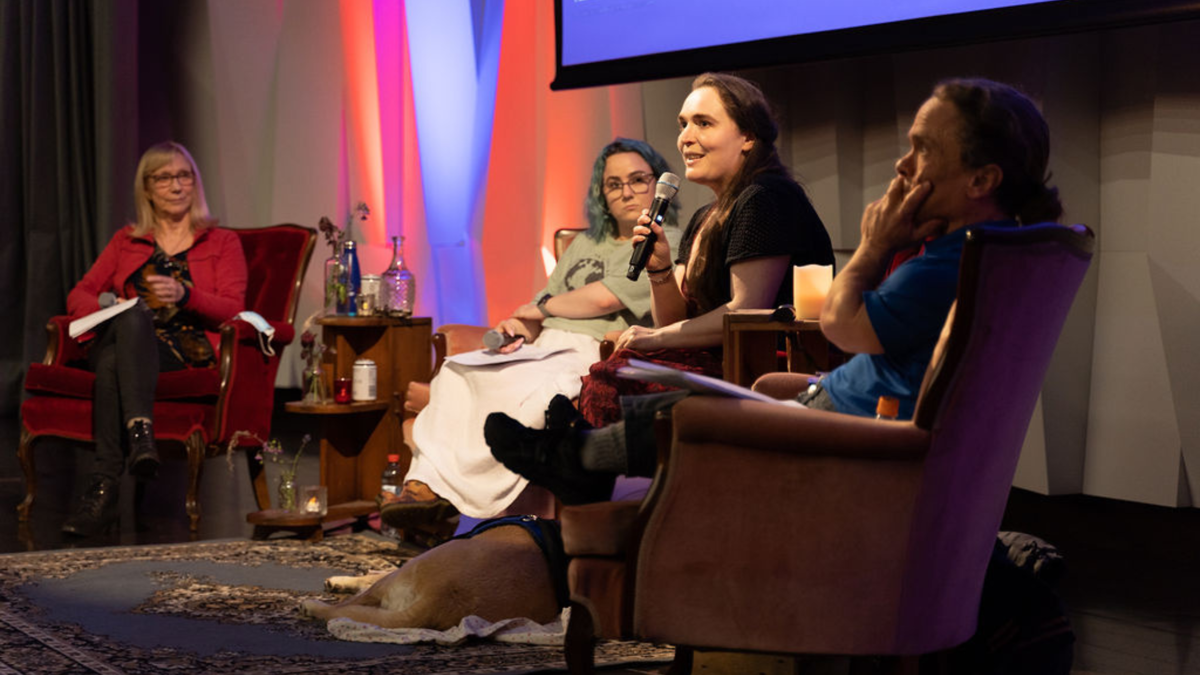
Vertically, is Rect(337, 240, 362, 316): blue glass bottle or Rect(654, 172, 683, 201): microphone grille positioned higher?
Rect(654, 172, 683, 201): microphone grille

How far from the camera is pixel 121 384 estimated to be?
13.4ft

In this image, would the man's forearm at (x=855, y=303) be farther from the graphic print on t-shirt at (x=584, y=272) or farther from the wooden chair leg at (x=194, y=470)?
the wooden chair leg at (x=194, y=470)

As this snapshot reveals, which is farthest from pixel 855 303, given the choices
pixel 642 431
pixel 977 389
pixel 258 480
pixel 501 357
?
pixel 258 480

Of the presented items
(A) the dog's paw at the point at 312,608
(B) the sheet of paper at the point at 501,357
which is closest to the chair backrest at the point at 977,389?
(A) the dog's paw at the point at 312,608

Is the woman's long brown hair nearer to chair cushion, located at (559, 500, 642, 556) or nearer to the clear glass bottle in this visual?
chair cushion, located at (559, 500, 642, 556)

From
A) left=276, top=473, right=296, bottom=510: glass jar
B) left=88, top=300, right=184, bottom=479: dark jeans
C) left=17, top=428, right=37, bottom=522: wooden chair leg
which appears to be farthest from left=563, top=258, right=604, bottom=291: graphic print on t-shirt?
left=17, top=428, right=37, bottom=522: wooden chair leg

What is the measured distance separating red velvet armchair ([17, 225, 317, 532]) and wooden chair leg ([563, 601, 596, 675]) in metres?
2.44

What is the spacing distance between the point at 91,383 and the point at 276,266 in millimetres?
831

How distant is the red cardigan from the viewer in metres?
4.45

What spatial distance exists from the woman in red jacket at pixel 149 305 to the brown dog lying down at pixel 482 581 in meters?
1.69

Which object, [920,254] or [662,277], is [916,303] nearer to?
[920,254]

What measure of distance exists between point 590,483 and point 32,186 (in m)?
5.86

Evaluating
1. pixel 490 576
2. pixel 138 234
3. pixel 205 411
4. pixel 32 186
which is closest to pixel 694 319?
pixel 490 576

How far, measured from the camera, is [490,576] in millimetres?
2471
